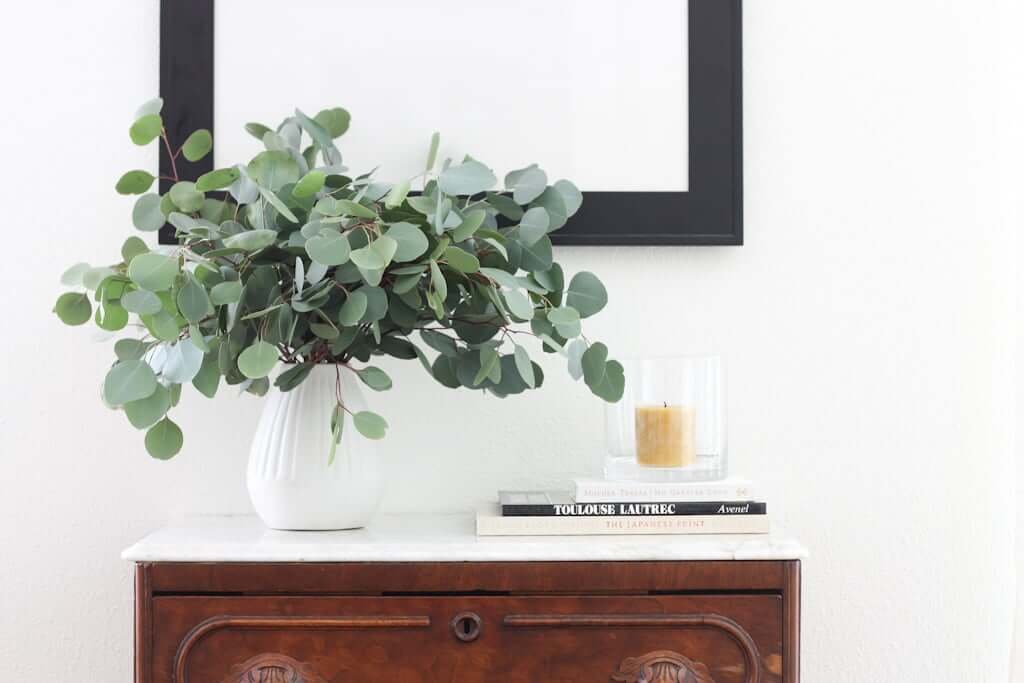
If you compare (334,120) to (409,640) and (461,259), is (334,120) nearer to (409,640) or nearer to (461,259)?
(461,259)

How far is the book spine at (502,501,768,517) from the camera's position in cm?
102

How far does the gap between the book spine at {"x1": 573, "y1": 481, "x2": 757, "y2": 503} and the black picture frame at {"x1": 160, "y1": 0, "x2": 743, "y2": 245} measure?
1.16ft

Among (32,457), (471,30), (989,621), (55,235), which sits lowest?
(989,621)

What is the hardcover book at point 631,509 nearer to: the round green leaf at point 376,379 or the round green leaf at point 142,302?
the round green leaf at point 376,379

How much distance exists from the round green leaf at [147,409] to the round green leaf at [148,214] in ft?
0.82

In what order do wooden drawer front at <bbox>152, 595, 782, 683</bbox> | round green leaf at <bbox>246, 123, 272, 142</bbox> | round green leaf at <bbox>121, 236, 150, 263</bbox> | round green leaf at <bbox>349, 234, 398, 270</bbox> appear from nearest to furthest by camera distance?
round green leaf at <bbox>349, 234, 398, 270</bbox>
wooden drawer front at <bbox>152, 595, 782, 683</bbox>
round green leaf at <bbox>121, 236, 150, 263</bbox>
round green leaf at <bbox>246, 123, 272, 142</bbox>

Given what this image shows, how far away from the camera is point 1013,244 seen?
1.27 meters

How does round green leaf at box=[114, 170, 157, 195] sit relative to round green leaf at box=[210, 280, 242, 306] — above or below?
above

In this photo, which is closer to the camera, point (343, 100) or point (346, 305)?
point (346, 305)

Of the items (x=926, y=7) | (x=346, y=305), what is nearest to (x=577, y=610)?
(x=346, y=305)

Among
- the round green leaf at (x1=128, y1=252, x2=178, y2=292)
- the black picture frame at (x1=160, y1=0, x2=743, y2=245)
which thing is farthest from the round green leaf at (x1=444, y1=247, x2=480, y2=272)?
the black picture frame at (x1=160, y1=0, x2=743, y2=245)

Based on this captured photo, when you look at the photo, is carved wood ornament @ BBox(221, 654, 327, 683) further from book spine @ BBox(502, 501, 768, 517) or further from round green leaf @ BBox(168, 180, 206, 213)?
round green leaf @ BBox(168, 180, 206, 213)

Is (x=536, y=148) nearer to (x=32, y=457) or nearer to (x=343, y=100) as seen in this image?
(x=343, y=100)

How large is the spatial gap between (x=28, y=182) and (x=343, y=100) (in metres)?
0.41
